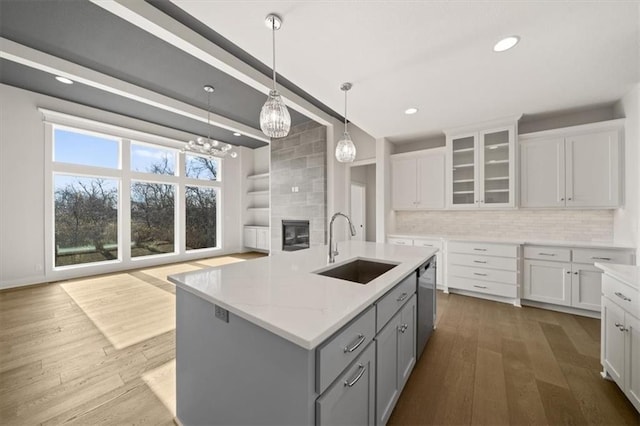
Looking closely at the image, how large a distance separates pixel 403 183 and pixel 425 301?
263 centimetres

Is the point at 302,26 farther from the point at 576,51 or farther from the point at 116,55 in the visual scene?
the point at 116,55

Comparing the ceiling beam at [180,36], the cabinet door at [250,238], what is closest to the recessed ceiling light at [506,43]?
the ceiling beam at [180,36]

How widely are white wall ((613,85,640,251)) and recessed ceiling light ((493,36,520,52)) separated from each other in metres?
1.92

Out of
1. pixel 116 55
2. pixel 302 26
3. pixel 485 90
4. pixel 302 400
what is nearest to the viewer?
pixel 302 400

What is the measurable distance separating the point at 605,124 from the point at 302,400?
4375mm

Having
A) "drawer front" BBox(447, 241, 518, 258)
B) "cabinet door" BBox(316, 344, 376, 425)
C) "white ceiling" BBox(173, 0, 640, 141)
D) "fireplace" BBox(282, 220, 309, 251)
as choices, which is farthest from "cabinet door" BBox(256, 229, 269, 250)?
"cabinet door" BBox(316, 344, 376, 425)

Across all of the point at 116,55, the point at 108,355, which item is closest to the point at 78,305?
the point at 108,355

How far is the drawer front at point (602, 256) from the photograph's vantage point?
2.57 m

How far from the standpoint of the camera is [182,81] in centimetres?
335

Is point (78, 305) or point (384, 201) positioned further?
point (384, 201)

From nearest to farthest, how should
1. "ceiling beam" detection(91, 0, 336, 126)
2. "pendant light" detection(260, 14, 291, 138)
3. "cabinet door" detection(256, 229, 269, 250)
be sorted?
"pendant light" detection(260, 14, 291, 138), "ceiling beam" detection(91, 0, 336, 126), "cabinet door" detection(256, 229, 269, 250)

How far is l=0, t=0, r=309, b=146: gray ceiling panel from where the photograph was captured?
7.23 ft

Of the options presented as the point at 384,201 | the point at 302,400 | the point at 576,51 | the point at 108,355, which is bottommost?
the point at 108,355

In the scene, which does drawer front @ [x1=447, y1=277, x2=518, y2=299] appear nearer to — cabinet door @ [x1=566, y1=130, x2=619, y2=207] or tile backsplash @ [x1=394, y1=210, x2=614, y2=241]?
tile backsplash @ [x1=394, y1=210, x2=614, y2=241]
